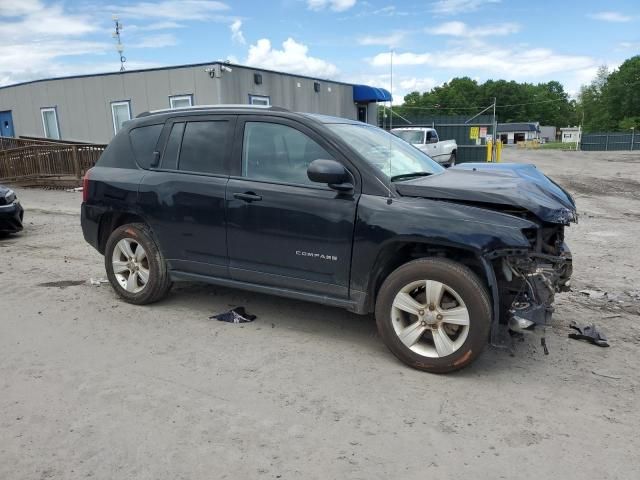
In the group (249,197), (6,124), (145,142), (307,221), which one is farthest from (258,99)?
(307,221)

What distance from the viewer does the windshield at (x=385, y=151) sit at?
4.19 meters

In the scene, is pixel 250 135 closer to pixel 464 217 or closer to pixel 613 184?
pixel 464 217

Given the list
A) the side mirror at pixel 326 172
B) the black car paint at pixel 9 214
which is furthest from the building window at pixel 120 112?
the side mirror at pixel 326 172

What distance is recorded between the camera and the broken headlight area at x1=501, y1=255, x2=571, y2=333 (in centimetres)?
362

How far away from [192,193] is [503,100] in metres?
133

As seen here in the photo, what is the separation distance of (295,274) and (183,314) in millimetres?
1388

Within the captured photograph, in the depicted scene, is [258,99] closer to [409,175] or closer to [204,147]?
[204,147]

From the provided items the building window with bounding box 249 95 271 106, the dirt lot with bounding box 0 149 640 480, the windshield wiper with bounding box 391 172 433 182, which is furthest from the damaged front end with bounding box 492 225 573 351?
the building window with bounding box 249 95 271 106

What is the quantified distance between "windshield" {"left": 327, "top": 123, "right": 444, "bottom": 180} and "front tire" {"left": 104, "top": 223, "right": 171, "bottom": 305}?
2.08 metres

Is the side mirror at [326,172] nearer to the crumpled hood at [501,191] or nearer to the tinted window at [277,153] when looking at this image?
the tinted window at [277,153]

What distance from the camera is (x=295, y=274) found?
13.9ft

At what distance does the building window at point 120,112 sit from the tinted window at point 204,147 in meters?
15.0

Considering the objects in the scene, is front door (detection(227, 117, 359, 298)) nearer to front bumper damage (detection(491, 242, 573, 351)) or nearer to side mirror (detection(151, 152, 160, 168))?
side mirror (detection(151, 152, 160, 168))

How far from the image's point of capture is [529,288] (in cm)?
368
